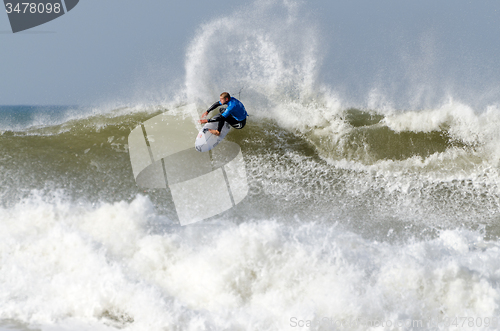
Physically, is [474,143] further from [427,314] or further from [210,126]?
[210,126]

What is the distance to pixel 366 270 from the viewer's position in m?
4.14

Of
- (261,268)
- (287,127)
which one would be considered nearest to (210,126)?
(287,127)

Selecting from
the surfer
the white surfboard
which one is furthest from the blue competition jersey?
the white surfboard

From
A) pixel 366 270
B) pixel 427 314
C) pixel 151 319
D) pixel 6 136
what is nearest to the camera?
pixel 151 319

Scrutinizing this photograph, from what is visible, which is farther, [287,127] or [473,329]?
[287,127]

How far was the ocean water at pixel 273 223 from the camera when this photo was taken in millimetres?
3758

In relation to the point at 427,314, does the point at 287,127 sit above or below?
above

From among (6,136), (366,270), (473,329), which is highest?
(6,136)

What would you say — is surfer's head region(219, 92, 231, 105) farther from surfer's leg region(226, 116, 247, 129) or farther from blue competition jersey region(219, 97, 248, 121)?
surfer's leg region(226, 116, 247, 129)

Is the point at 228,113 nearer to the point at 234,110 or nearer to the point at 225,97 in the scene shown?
the point at 234,110

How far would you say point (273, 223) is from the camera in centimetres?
479

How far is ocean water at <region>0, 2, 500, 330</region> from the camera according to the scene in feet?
12.3

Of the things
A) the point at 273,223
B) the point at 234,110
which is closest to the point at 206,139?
the point at 234,110

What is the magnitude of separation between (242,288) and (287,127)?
3863 millimetres
